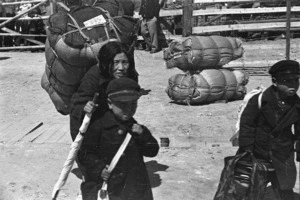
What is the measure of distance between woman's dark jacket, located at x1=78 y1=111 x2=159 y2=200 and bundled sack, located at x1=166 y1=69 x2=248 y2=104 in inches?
202

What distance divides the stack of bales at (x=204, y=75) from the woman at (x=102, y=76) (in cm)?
455

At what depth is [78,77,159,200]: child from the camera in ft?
11.0

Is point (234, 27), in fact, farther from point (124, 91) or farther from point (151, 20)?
point (124, 91)

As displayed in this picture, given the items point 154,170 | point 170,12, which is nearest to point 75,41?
point 154,170

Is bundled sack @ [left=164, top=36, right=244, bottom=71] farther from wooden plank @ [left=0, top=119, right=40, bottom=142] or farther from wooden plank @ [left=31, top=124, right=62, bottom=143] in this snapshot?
wooden plank @ [left=0, top=119, right=40, bottom=142]

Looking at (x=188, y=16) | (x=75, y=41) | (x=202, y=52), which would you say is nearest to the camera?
(x=75, y=41)

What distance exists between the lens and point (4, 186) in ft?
17.4

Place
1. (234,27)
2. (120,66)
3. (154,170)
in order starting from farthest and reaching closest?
(234,27)
(154,170)
(120,66)

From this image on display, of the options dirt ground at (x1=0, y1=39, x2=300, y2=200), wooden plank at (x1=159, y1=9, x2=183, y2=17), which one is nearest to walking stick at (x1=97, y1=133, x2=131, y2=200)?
dirt ground at (x1=0, y1=39, x2=300, y2=200)

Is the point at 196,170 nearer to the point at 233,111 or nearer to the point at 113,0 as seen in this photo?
the point at 113,0

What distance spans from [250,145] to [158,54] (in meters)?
10.4

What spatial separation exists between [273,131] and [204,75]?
15.5ft

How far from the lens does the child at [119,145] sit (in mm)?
3363

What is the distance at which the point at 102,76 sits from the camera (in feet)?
13.0
